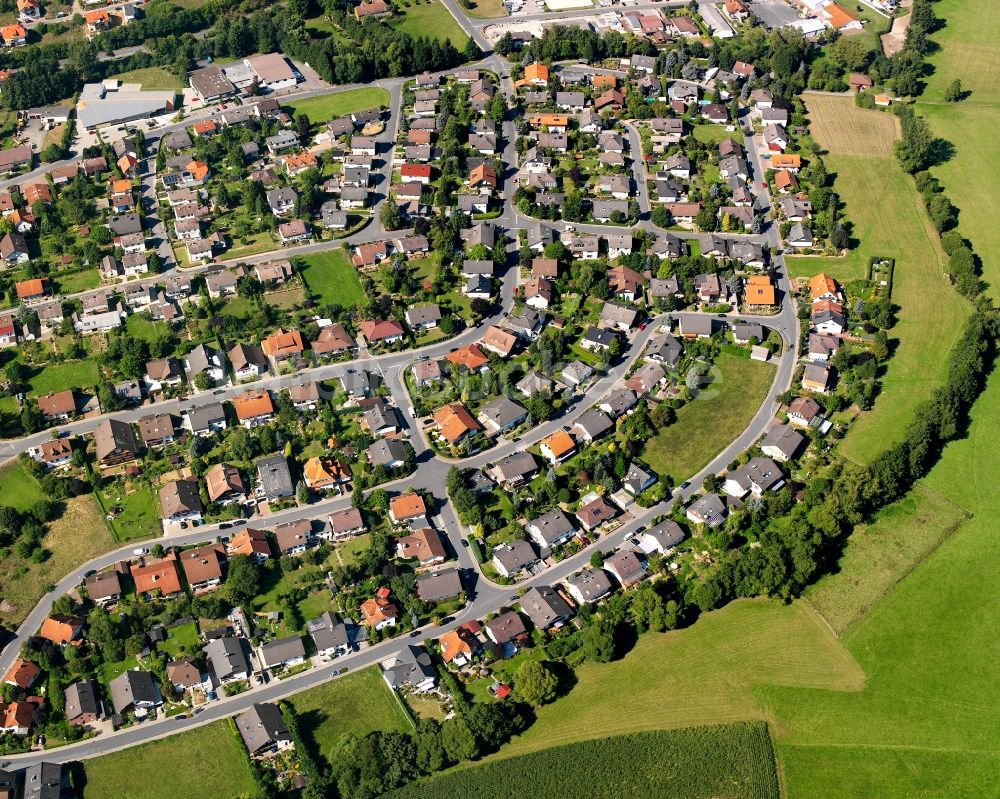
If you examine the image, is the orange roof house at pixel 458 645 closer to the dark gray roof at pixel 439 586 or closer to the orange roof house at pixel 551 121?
the dark gray roof at pixel 439 586

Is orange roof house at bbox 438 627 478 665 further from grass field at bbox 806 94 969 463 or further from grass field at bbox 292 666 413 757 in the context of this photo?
grass field at bbox 806 94 969 463

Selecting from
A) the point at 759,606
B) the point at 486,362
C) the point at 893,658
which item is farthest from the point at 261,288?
the point at 893,658

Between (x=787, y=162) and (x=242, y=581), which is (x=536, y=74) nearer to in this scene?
(x=787, y=162)

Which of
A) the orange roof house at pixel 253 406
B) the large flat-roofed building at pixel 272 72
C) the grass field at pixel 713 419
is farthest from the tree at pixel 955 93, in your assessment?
the orange roof house at pixel 253 406

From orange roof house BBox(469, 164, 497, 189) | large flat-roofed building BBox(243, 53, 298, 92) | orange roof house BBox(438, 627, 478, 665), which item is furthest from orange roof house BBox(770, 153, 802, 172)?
orange roof house BBox(438, 627, 478, 665)

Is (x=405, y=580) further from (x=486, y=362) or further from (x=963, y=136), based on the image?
(x=963, y=136)
